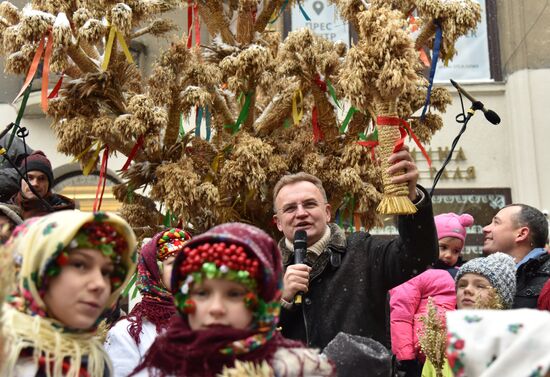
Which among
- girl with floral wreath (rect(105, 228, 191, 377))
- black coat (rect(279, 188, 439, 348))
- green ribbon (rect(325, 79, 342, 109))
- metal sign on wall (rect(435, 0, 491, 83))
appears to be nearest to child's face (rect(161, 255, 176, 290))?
girl with floral wreath (rect(105, 228, 191, 377))

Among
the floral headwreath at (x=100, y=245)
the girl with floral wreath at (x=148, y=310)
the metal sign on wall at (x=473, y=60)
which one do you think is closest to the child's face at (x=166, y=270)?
the girl with floral wreath at (x=148, y=310)

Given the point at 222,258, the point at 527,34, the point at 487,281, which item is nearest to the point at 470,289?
the point at 487,281

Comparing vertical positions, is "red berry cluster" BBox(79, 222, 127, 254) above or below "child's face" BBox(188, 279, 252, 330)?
above

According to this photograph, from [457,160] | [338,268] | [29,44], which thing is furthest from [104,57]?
[457,160]

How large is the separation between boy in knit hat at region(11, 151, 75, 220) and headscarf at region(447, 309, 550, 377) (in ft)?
12.5

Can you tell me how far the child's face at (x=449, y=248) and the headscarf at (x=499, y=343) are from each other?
342 centimetres

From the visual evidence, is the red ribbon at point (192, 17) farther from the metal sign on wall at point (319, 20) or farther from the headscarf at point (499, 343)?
the metal sign on wall at point (319, 20)

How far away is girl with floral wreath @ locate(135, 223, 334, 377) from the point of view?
8.93 ft

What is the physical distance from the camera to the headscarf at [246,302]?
2717mm

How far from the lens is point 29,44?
517cm

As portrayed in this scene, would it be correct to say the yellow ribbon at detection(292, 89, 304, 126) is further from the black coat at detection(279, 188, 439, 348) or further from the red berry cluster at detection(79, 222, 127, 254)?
the red berry cluster at detection(79, 222, 127, 254)

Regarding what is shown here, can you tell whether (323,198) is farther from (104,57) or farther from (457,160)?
(457,160)

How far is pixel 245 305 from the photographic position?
2.78 m

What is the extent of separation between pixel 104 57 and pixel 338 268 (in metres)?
2.19
